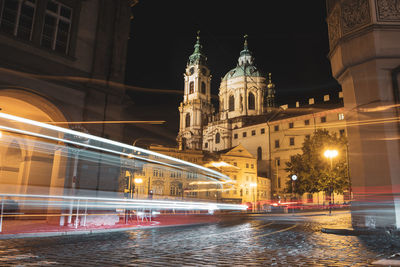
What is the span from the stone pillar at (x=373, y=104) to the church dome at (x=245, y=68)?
3522 inches

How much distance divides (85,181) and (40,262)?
8.99 metres

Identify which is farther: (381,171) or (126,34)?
(126,34)

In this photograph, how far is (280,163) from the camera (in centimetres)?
7544

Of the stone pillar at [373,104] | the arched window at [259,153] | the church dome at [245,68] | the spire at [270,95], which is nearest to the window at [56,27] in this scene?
the stone pillar at [373,104]

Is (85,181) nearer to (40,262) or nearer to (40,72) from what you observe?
(40,72)

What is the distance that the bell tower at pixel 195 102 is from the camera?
100 m

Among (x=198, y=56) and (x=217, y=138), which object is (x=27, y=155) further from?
(x=198, y=56)

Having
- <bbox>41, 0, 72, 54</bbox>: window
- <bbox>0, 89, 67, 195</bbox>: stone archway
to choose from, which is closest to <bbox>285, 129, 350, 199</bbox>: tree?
<bbox>0, 89, 67, 195</bbox>: stone archway

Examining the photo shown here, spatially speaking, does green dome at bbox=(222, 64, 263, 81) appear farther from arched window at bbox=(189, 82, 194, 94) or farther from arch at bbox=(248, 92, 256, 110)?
arched window at bbox=(189, 82, 194, 94)

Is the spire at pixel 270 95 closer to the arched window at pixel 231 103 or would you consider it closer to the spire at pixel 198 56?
the arched window at pixel 231 103

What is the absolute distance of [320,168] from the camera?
3641cm

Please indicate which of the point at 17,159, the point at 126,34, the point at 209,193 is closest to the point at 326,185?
the point at 209,193

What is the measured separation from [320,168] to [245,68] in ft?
241

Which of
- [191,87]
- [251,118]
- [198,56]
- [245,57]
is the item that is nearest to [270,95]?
[251,118]
